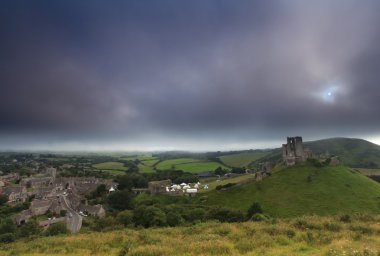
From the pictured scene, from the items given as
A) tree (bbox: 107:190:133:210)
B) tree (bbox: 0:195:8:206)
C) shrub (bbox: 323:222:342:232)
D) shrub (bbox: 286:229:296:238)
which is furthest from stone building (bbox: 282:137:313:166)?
tree (bbox: 0:195:8:206)

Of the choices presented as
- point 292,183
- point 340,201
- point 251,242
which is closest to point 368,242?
point 251,242

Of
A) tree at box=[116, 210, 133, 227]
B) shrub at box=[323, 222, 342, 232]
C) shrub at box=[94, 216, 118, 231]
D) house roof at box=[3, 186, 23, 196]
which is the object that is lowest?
house roof at box=[3, 186, 23, 196]

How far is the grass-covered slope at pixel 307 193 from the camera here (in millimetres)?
64562

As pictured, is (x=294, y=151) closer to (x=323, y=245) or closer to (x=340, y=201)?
(x=340, y=201)

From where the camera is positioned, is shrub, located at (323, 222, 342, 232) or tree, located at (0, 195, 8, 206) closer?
shrub, located at (323, 222, 342, 232)

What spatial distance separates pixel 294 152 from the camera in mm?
94500

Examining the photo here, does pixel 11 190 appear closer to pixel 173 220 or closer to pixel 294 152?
pixel 173 220

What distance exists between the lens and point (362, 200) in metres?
67.6

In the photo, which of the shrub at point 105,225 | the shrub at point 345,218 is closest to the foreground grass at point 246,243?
the shrub at point 345,218

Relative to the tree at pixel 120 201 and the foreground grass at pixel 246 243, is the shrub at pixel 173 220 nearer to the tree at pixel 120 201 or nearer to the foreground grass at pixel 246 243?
the foreground grass at pixel 246 243

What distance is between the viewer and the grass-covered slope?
6456 cm

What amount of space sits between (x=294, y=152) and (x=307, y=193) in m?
24.5

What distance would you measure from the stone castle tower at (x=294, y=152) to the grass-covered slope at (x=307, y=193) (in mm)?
4750

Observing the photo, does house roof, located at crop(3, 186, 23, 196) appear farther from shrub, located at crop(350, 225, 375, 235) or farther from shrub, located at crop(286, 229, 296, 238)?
shrub, located at crop(350, 225, 375, 235)
